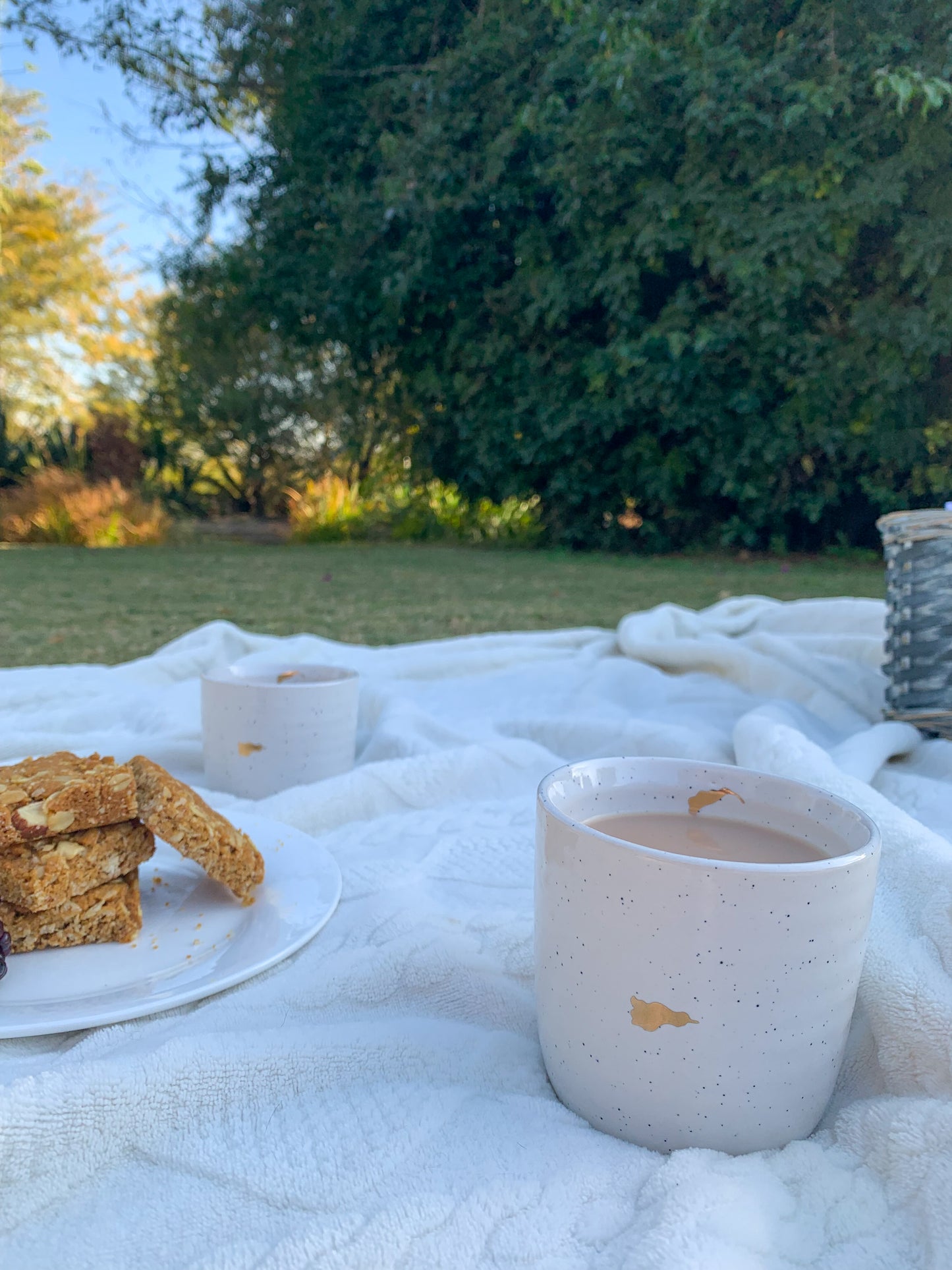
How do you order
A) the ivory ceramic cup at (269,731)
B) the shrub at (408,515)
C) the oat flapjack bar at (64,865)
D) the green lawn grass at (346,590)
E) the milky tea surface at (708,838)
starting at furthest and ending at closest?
the shrub at (408,515), the green lawn grass at (346,590), the ivory ceramic cup at (269,731), the oat flapjack bar at (64,865), the milky tea surface at (708,838)

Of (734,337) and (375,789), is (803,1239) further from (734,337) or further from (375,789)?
(734,337)

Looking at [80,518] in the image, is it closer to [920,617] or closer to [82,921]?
[920,617]

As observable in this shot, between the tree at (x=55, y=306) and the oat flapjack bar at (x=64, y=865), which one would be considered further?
the tree at (x=55, y=306)

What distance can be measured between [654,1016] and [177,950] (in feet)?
1.40

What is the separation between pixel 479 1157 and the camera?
579 mm

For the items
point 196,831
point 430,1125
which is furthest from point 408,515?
point 430,1125

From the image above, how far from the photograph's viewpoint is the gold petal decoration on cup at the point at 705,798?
706mm

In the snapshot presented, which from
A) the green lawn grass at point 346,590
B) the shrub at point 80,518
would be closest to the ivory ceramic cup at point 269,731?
the green lawn grass at point 346,590

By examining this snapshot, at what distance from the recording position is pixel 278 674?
1326 millimetres

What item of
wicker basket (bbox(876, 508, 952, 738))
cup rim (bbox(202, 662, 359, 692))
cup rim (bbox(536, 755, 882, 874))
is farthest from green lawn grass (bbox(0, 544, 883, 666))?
cup rim (bbox(536, 755, 882, 874))

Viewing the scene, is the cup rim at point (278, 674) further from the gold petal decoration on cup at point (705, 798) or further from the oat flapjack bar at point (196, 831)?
the gold petal decoration on cup at point (705, 798)

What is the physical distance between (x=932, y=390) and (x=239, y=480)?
8.37 meters

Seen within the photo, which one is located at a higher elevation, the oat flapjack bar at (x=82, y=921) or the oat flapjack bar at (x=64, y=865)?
the oat flapjack bar at (x=64, y=865)

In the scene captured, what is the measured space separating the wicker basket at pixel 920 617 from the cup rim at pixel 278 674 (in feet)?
2.98
